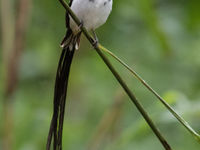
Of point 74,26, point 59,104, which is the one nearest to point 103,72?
point 74,26

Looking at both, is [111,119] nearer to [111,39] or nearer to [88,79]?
[111,39]

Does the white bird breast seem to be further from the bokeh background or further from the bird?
the bokeh background

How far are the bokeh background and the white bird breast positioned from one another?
12 cm

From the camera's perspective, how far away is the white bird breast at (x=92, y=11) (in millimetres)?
2170

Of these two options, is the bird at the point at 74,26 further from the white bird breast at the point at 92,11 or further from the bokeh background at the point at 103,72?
the bokeh background at the point at 103,72

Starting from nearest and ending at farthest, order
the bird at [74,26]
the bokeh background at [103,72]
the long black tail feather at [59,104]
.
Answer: the long black tail feather at [59,104] < the bird at [74,26] < the bokeh background at [103,72]

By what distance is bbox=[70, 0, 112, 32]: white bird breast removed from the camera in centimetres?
217

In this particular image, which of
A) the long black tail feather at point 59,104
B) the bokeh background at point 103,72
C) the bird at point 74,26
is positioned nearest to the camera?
the long black tail feather at point 59,104

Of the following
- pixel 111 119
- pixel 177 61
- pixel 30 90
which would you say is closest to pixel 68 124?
pixel 30 90

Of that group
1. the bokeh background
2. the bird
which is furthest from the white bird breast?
the bokeh background

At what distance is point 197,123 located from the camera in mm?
2406

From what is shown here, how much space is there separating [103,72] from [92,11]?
0.66 metres

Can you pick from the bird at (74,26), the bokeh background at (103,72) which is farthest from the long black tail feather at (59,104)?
the bokeh background at (103,72)

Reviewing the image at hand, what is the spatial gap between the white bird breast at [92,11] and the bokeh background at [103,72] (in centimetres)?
12
